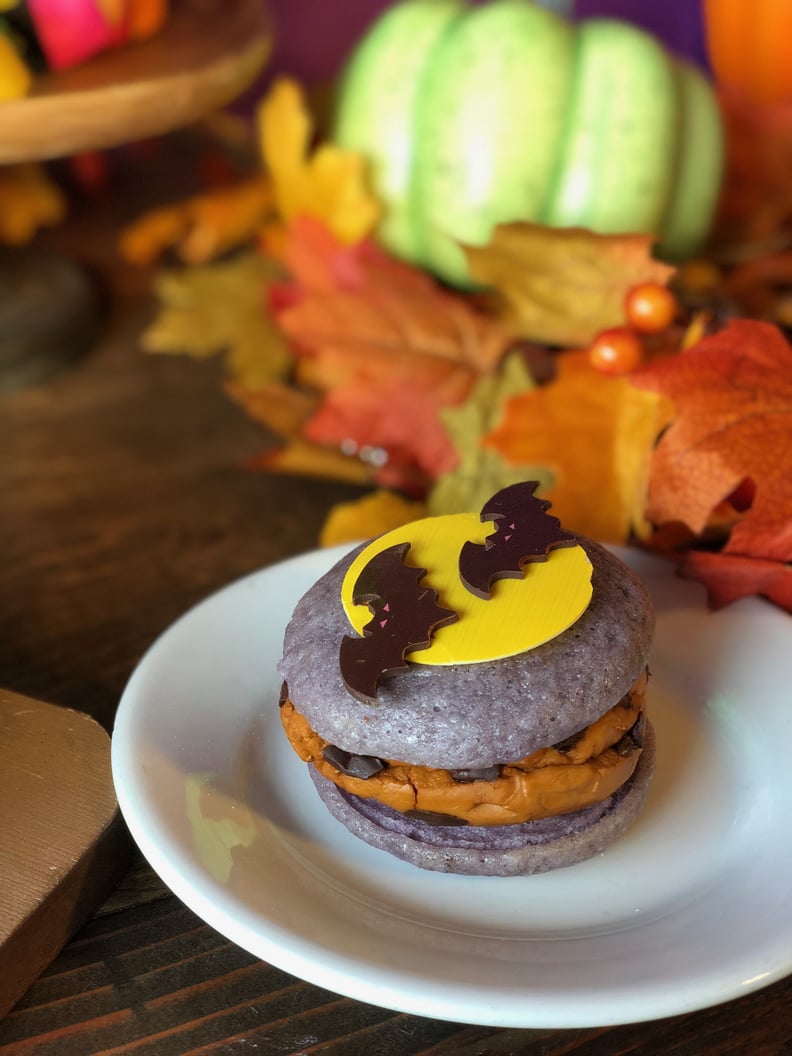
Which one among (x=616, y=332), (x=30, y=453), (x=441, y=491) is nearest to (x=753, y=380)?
(x=616, y=332)

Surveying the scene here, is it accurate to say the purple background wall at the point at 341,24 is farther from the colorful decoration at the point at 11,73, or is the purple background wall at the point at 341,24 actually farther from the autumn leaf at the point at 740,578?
the autumn leaf at the point at 740,578

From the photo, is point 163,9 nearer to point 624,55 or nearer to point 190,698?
point 624,55

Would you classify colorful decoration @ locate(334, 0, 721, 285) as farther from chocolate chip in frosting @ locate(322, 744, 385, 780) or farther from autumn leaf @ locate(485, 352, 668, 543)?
chocolate chip in frosting @ locate(322, 744, 385, 780)

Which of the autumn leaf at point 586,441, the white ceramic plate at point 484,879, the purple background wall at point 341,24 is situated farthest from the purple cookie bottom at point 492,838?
the purple background wall at point 341,24

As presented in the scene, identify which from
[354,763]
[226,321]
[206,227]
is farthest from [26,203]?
[354,763]

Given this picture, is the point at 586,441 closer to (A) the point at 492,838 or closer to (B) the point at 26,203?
(A) the point at 492,838
